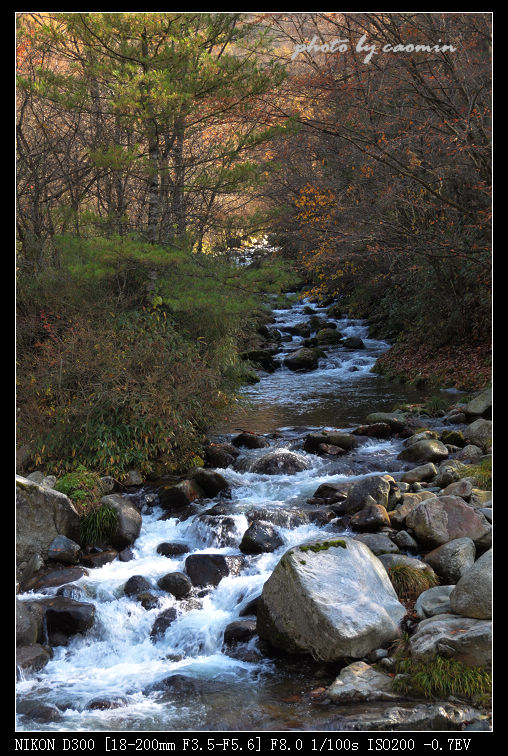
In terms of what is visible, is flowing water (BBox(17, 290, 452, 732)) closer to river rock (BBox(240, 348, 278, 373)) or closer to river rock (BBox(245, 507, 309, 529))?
river rock (BBox(245, 507, 309, 529))

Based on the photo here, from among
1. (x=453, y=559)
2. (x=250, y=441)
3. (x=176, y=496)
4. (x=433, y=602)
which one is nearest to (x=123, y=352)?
(x=176, y=496)

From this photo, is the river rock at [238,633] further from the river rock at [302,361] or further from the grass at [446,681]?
the river rock at [302,361]

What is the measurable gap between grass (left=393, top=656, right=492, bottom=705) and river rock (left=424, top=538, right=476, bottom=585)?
1560 mm

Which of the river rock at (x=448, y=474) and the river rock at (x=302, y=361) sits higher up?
the river rock at (x=302, y=361)

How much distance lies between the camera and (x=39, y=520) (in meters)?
7.02

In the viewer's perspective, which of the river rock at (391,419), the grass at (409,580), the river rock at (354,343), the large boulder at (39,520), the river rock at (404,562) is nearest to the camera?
the grass at (409,580)

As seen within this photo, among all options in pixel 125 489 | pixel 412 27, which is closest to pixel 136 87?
pixel 412 27

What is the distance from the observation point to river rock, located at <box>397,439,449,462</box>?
951 centimetres

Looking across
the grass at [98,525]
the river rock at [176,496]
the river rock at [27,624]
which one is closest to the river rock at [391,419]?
the river rock at [176,496]

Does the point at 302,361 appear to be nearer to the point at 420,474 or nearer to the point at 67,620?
the point at 420,474

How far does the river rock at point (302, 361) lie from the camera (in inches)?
687

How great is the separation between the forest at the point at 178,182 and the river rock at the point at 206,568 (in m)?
2.42
